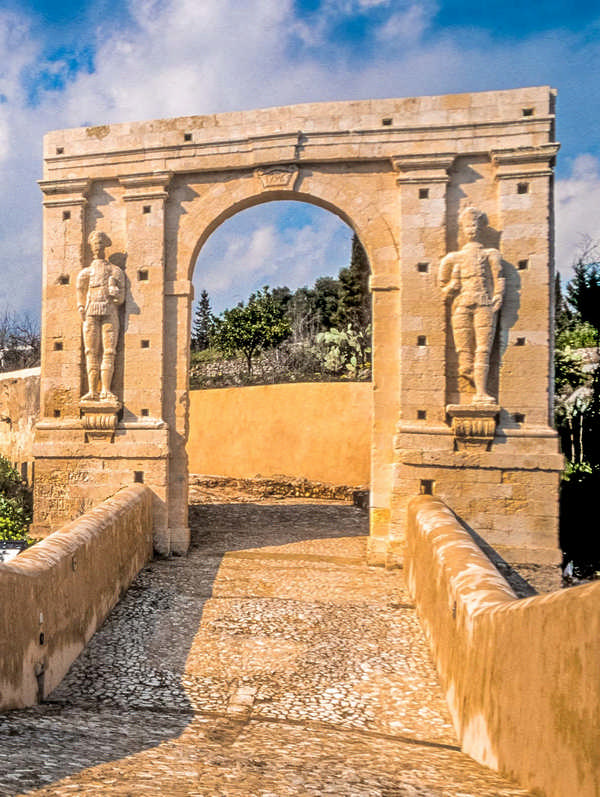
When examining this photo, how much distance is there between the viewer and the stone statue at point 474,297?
6.39m

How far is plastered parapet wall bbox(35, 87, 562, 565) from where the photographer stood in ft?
21.2

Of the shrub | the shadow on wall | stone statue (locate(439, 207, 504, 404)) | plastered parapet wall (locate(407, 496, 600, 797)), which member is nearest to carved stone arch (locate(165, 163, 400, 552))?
stone statue (locate(439, 207, 504, 404))

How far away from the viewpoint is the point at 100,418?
7094 mm

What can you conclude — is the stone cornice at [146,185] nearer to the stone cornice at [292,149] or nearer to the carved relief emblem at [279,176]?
the stone cornice at [292,149]

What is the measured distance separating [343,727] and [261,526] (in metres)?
5.37

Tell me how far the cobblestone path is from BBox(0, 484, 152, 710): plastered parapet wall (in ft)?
0.55

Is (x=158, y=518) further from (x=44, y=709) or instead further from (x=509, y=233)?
(x=509, y=233)

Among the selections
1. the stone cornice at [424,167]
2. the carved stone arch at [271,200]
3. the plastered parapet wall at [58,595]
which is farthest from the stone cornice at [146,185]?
the plastered parapet wall at [58,595]

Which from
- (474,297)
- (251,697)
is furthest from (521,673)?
(474,297)

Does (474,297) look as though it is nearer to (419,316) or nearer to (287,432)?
(419,316)

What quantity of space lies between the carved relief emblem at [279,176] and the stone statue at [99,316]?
7.24ft

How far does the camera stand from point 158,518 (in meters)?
7.03

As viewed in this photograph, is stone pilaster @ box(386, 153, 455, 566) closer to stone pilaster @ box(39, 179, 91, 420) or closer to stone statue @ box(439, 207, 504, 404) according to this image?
stone statue @ box(439, 207, 504, 404)

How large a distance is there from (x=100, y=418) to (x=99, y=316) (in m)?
1.30
